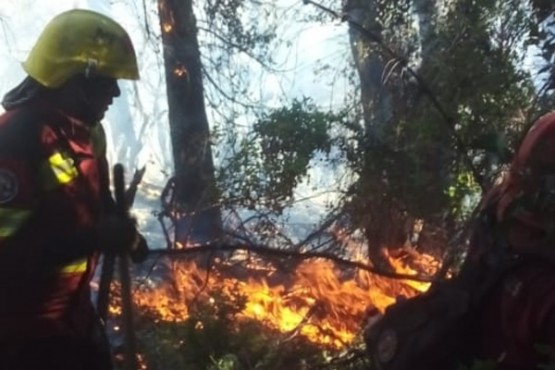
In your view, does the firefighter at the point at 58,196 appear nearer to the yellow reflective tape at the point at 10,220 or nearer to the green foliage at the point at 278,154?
the yellow reflective tape at the point at 10,220

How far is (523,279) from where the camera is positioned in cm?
316

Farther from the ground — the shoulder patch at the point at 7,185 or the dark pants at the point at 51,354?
the shoulder patch at the point at 7,185

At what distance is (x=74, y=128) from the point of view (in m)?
3.63

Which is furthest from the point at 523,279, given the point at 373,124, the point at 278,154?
the point at 373,124

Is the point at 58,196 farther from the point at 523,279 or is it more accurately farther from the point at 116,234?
the point at 523,279

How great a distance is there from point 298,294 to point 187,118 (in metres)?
3.49

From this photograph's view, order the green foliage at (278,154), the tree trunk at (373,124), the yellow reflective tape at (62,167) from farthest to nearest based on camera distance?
1. the green foliage at (278,154)
2. the tree trunk at (373,124)
3. the yellow reflective tape at (62,167)

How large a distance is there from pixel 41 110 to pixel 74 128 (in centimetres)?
15

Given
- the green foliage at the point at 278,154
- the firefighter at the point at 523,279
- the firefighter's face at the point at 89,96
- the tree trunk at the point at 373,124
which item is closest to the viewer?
the firefighter at the point at 523,279

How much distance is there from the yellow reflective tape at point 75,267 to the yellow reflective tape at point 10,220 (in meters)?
0.24

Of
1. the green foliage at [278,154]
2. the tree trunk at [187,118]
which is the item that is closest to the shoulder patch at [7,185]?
the green foliage at [278,154]

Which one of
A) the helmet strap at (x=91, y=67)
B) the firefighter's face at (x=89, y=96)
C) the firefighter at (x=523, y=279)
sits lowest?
the firefighter at (x=523, y=279)

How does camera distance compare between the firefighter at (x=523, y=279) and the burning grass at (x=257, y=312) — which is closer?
the firefighter at (x=523, y=279)

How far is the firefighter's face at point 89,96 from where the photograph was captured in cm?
364
